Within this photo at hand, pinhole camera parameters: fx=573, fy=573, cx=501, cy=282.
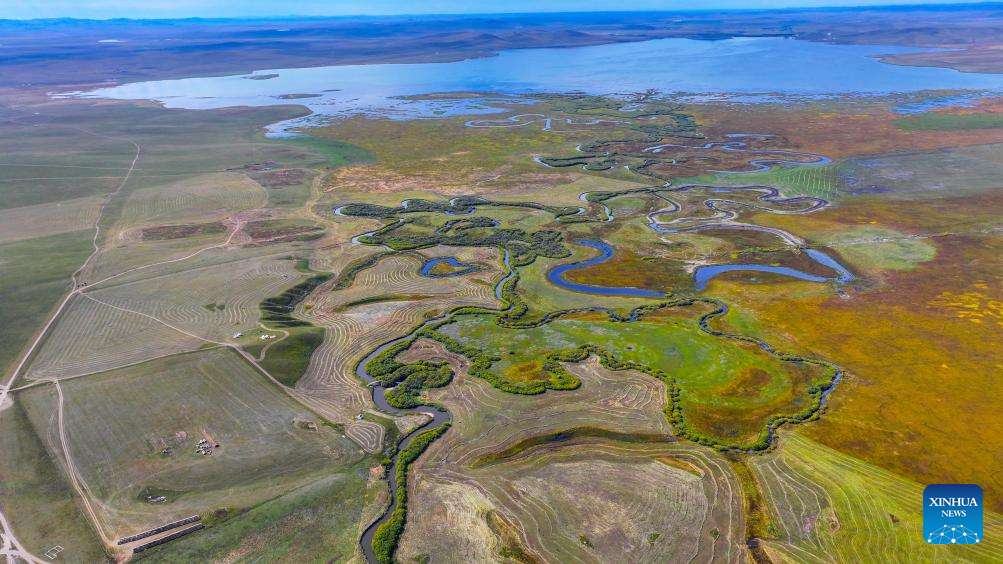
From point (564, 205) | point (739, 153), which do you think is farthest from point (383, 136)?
point (739, 153)

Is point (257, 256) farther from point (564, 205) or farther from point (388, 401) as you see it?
point (564, 205)

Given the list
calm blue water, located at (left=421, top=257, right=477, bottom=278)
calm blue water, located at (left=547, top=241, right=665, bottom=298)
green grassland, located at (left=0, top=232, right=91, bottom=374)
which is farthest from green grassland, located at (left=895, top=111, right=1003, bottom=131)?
green grassland, located at (left=0, top=232, right=91, bottom=374)

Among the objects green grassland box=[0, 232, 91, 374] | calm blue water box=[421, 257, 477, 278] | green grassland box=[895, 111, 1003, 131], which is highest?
green grassland box=[895, 111, 1003, 131]

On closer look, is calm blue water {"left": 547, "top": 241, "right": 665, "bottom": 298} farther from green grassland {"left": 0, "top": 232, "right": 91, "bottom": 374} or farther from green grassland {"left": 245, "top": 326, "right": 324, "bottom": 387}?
green grassland {"left": 0, "top": 232, "right": 91, "bottom": 374}

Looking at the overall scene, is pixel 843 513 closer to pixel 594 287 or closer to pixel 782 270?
pixel 594 287

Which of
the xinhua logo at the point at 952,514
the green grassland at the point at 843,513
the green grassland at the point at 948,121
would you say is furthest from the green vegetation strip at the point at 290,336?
the green grassland at the point at 948,121
